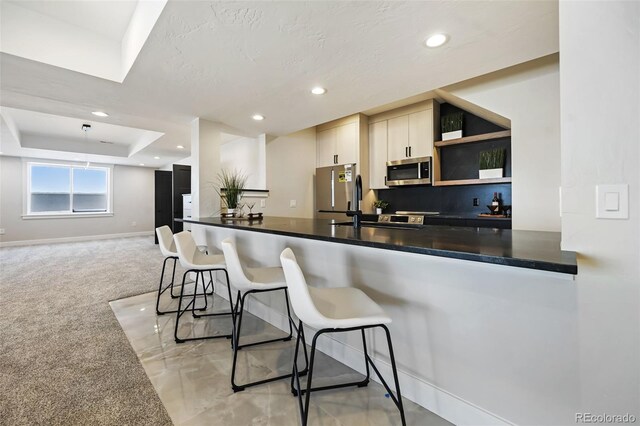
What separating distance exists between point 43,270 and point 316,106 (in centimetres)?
522

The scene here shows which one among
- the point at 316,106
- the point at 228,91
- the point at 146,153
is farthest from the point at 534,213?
the point at 146,153

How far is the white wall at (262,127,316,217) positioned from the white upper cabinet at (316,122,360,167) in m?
0.15

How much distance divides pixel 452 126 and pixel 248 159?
322cm

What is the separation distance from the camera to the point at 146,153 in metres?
6.54

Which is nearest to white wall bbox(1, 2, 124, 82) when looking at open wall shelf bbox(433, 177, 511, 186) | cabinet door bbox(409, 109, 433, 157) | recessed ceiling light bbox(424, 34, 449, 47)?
recessed ceiling light bbox(424, 34, 449, 47)

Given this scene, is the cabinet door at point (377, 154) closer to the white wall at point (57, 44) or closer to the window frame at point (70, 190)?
the white wall at point (57, 44)

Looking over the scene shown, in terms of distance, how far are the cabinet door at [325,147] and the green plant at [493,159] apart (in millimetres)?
2197

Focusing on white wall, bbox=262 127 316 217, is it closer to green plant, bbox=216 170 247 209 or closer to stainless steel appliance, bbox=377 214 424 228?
green plant, bbox=216 170 247 209

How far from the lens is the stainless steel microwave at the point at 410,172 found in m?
3.70

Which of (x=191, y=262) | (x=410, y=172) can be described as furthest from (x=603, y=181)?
(x=410, y=172)

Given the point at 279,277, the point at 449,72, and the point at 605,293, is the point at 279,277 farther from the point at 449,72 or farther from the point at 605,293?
the point at 449,72

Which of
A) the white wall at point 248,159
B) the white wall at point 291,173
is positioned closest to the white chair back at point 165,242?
the white wall at point 291,173

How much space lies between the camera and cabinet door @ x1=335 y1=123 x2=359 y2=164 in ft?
14.1

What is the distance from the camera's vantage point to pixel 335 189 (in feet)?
14.8
